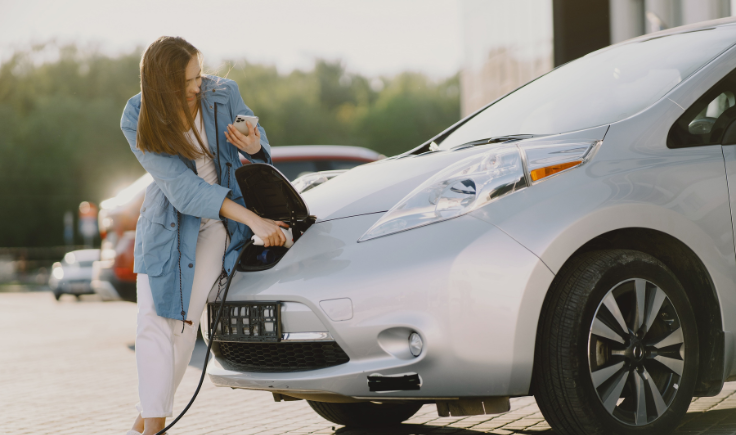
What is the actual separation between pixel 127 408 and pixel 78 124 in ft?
194

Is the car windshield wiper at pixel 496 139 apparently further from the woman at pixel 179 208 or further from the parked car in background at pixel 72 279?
the parked car in background at pixel 72 279

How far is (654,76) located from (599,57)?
1.98 feet

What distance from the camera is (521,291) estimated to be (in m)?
2.69

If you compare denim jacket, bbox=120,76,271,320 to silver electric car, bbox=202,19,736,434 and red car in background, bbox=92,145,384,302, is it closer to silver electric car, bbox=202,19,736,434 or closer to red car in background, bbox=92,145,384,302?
silver electric car, bbox=202,19,736,434

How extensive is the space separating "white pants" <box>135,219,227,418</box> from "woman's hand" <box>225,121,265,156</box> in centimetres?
34

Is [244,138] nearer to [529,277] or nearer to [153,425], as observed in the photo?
[153,425]

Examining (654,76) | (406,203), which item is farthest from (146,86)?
(654,76)

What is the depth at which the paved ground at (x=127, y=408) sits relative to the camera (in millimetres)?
3852

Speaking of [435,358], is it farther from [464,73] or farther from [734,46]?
[464,73]

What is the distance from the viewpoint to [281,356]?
3059 mm

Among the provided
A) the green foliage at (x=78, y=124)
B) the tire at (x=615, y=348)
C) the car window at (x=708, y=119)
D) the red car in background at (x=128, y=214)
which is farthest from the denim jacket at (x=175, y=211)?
the green foliage at (x=78, y=124)

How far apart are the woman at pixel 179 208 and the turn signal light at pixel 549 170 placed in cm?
99

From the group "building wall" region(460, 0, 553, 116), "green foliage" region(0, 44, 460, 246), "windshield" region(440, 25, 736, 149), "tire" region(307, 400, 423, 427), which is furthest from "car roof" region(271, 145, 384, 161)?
"green foliage" region(0, 44, 460, 246)

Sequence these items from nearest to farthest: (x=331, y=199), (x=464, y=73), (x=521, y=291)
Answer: (x=521, y=291) → (x=331, y=199) → (x=464, y=73)
